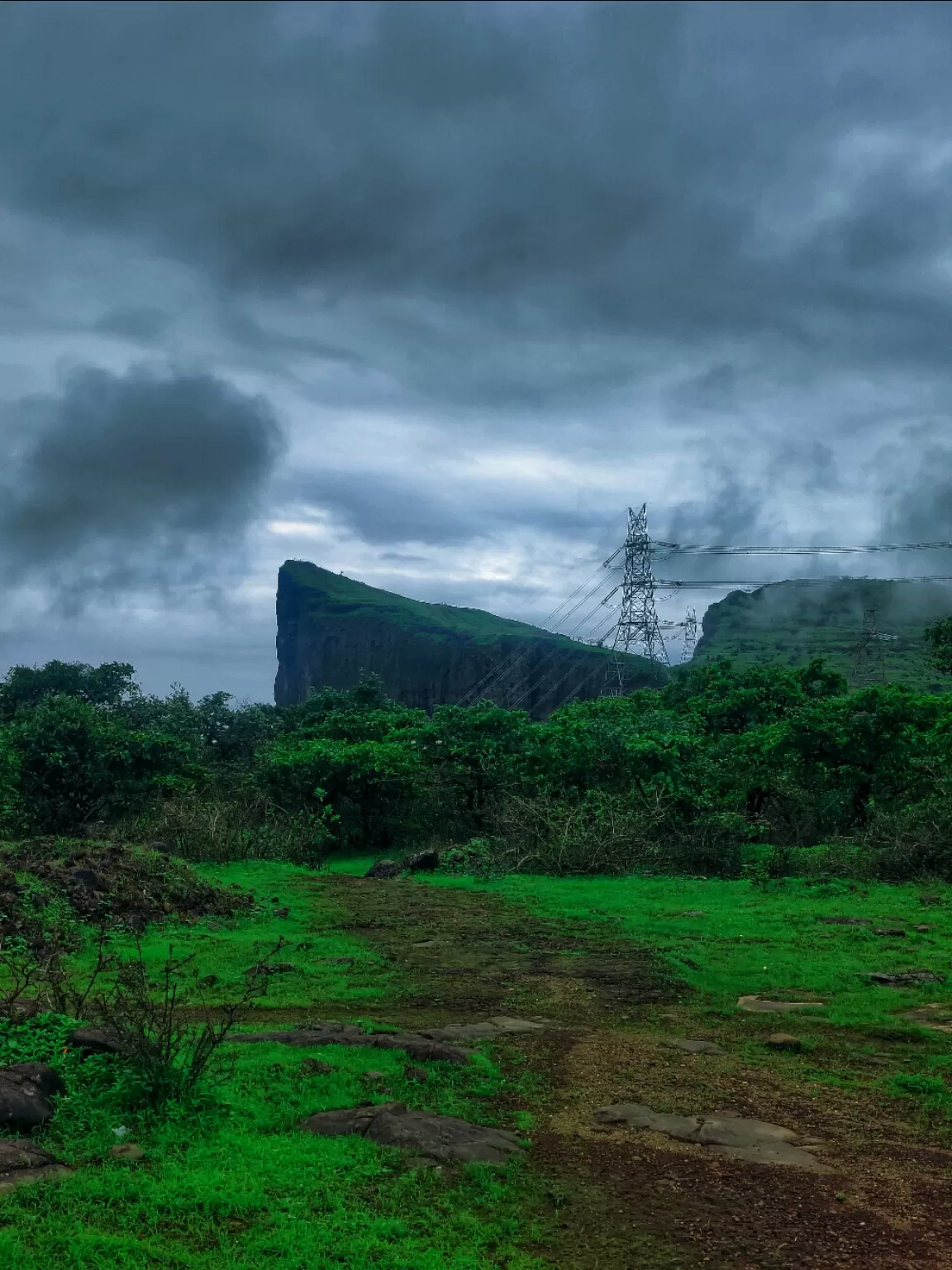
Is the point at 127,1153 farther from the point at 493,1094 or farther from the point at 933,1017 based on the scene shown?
the point at 933,1017

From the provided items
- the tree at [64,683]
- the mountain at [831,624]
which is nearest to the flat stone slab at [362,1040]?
the tree at [64,683]

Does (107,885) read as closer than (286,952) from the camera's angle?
No

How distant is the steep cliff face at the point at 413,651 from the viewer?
380 ft

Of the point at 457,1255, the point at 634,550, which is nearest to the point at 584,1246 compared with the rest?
the point at 457,1255

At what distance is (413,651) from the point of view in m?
134

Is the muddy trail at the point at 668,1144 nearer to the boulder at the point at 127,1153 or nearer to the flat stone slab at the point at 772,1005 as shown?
the flat stone slab at the point at 772,1005

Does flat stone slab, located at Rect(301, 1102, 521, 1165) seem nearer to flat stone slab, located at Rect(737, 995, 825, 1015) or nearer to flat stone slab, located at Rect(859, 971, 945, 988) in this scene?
flat stone slab, located at Rect(737, 995, 825, 1015)

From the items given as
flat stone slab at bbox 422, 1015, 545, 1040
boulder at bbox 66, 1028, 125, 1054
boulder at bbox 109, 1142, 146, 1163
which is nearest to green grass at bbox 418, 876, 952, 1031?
flat stone slab at bbox 422, 1015, 545, 1040

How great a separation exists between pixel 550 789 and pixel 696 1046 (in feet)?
51.0

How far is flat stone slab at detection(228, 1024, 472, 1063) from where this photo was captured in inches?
307

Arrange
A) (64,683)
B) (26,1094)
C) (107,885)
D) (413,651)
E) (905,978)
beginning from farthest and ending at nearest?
(413,651)
(64,683)
(107,885)
(905,978)
(26,1094)

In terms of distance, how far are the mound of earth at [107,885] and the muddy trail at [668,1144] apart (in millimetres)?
4876

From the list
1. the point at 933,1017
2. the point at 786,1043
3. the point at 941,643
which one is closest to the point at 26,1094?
the point at 786,1043

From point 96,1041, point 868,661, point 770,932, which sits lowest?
point 770,932
